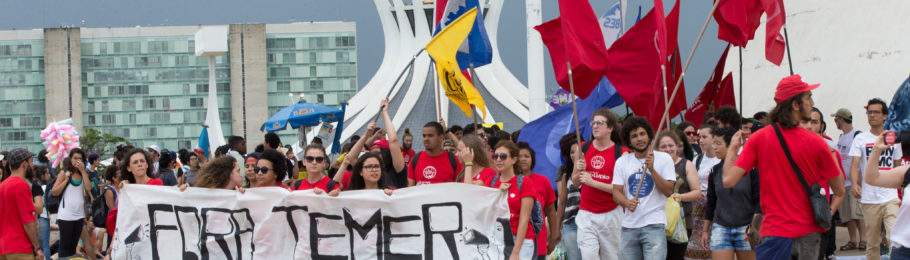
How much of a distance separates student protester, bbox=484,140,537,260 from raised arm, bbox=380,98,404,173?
52.2 inches

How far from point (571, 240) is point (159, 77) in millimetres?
87765

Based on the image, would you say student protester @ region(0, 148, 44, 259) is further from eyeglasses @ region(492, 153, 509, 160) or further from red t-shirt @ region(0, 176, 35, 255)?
eyeglasses @ region(492, 153, 509, 160)

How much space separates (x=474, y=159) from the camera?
858cm

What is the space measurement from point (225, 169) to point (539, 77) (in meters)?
15.9

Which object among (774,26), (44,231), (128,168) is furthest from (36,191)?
(774,26)

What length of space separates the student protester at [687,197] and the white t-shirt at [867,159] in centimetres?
152

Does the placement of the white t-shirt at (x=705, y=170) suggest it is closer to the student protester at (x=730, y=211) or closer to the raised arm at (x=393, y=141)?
the student protester at (x=730, y=211)

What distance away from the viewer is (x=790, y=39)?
18766mm

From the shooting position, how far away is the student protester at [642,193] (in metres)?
7.99

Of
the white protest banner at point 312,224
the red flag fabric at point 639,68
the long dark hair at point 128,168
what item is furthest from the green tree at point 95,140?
the white protest banner at point 312,224

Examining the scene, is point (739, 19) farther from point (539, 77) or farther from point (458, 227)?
point (539, 77)

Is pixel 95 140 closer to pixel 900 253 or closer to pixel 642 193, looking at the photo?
pixel 642 193

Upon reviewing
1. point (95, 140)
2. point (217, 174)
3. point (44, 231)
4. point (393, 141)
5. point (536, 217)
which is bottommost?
point (44, 231)

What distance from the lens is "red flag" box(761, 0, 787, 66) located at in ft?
33.7
